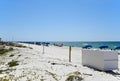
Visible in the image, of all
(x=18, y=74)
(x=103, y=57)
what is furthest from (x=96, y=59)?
(x=18, y=74)

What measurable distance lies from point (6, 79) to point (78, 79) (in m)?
4.14

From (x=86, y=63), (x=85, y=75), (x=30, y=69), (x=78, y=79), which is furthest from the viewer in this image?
(x=86, y=63)

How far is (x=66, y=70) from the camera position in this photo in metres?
13.6

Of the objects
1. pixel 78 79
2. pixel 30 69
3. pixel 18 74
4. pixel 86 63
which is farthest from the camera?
pixel 86 63

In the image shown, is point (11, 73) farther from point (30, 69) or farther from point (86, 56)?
point (86, 56)

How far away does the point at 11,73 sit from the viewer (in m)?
13.9

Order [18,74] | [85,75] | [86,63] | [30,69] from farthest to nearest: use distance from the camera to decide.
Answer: [86,63] < [30,69] < [18,74] < [85,75]

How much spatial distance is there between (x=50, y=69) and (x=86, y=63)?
3.61 m

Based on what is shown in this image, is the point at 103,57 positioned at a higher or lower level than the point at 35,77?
higher

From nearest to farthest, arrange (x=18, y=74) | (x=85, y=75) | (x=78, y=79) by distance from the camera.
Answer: (x=78, y=79) → (x=85, y=75) → (x=18, y=74)

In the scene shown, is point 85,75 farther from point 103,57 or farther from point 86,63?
point 86,63

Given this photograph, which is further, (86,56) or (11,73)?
(86,56)

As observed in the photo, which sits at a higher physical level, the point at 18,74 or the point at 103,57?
the point at 103,57

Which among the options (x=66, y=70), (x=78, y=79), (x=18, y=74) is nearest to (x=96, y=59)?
(x=66, y=70)
